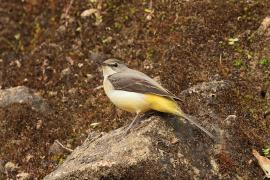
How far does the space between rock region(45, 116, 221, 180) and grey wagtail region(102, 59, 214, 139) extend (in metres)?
0.25

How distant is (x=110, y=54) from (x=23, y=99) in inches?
97.1

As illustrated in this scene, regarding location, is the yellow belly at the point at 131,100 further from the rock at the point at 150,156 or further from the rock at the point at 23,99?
the rock at the point at 23,99

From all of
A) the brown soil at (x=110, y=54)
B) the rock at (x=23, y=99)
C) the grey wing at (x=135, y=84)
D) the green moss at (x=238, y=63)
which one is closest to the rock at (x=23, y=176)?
the brown soil at (x=110, y=54)

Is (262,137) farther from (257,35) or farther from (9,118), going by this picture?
(9,118)

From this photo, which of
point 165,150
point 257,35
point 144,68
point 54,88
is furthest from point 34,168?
point 257,35

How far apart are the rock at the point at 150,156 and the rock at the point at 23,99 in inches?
153

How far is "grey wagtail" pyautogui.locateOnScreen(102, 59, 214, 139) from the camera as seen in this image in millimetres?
9148

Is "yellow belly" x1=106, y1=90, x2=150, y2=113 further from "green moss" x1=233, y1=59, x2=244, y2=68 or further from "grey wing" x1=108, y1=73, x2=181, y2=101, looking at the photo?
"green moss" x1=233, y1=59, x2=244, y2=68

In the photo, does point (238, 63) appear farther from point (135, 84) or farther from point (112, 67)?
point (135, 84)

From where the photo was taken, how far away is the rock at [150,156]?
8336 millimetres

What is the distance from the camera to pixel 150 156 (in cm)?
838

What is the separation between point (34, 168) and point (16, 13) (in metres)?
5.77

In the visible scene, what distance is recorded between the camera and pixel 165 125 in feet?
29.9

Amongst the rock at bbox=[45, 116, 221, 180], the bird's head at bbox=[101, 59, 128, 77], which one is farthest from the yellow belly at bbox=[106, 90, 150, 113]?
the bird's head at bbox=[101, 59, 128, 77]
